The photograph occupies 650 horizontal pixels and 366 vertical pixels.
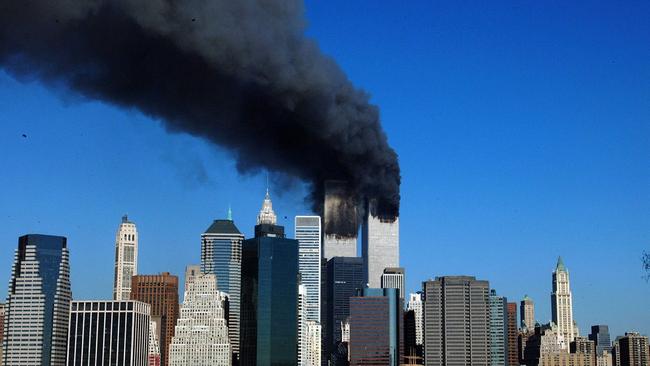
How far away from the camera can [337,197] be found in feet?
146

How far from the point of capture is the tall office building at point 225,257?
2586 inches

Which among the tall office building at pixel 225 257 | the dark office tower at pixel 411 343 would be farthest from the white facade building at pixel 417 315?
the tall office building at pixel 225 257

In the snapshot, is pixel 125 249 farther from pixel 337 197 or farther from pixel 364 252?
pixel 337 197

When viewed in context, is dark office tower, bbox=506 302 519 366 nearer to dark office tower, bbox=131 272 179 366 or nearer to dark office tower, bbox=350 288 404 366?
dark office tower, bbox=350 288 404 366

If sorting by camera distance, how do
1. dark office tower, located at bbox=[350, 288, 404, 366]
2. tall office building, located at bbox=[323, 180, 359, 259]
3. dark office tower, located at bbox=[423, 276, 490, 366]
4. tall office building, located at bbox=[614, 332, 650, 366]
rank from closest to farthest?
1. tall office building, located at bbox=[323, 180, 359, 259]
2. dark office tower, located at bbox=[423, 276, 490, 366]
3. dark office tower, located at bbox=[350, 288, 404, 366]
4. tall office building, located at bbox=[614, 332, 650, 366]

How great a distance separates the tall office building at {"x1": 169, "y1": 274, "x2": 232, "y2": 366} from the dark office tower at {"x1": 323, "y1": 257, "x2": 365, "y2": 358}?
36.3 feet

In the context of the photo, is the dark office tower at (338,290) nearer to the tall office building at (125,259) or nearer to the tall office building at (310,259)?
the tall office building at (310,259)

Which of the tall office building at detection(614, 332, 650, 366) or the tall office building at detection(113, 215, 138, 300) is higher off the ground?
the tall office building at detection(113, 215, 138, 300)

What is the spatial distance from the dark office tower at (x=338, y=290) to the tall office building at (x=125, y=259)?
1270 centimetres

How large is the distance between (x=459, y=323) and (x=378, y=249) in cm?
914

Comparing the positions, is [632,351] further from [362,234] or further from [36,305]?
[36,305]

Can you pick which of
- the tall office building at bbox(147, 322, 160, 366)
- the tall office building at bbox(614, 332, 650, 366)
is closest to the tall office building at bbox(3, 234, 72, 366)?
the tall office building at bbox(147, 322, 160, 366)

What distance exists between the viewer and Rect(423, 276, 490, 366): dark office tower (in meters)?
63.2

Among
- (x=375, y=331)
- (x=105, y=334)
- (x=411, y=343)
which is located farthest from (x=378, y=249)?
(x=105, y=334)
